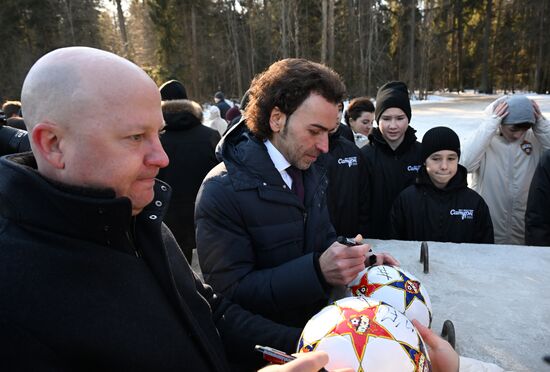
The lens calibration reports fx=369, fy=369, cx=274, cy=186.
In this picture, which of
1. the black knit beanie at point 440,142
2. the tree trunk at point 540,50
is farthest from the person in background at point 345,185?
the tree trunk at point 540,50

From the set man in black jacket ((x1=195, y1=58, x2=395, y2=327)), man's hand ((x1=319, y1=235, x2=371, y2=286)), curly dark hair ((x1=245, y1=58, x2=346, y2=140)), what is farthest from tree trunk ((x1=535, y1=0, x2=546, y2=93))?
man's hand ((x1=319, y1=235, x2=371, y2=286))

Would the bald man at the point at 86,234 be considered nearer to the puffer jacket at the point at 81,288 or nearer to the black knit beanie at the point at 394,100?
the puffer jacket at the point at 81,288

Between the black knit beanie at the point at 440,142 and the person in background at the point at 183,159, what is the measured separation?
7.01 feet

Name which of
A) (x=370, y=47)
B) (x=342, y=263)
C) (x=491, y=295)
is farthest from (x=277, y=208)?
(x=370, y=47)

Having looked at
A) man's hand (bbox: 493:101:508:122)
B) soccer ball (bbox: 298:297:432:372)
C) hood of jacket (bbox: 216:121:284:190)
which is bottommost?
soccer ball (bbox: 298:297:432:372)

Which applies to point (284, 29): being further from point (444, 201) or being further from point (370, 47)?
point (444, 201)

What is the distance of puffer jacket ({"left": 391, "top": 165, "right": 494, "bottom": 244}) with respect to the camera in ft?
10.6

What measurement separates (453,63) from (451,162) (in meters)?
47.6

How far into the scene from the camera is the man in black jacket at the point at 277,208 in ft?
5.79

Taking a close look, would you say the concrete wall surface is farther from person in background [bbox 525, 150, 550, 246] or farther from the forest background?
the forest background

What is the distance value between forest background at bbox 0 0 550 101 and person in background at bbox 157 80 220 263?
20442mm

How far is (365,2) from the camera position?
31.0 meters

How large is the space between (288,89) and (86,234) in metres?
1.29

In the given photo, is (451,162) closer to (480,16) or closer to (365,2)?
(365,2)
